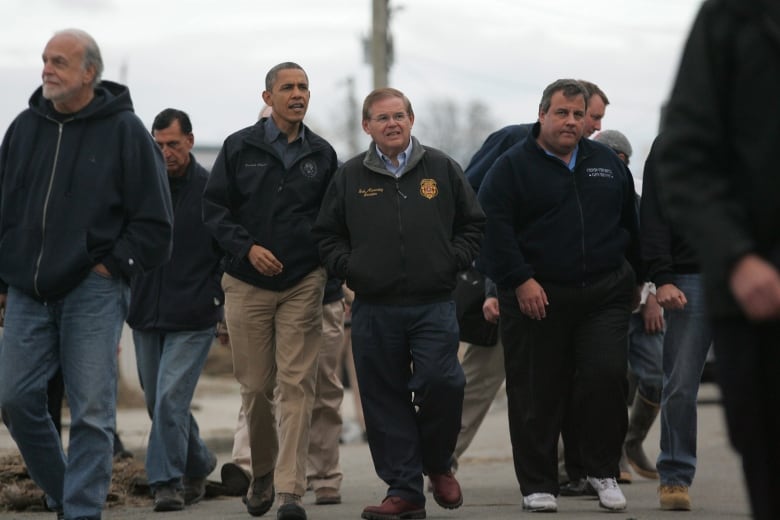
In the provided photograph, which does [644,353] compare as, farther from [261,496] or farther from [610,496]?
[261,496]

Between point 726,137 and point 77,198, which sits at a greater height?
point 726,137

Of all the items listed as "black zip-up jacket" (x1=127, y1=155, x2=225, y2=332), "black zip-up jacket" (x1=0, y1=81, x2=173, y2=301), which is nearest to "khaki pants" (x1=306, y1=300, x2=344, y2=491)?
"black zip-up jacket" (x1=127, y1=155, x2=225, y2=332)

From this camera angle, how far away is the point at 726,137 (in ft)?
13.6

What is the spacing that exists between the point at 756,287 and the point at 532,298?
4520 mm

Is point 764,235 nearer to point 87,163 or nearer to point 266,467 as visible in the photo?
point 87,163

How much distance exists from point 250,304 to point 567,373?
1735mm

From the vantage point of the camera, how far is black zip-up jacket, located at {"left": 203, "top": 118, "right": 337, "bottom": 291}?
8.45 meters

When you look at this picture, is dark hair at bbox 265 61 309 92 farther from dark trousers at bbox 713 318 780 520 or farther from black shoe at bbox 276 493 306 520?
dark trousers at bbox 713 318 780 520

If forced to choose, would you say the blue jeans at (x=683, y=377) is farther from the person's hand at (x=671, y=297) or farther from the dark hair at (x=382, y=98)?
the dark hair at (x=382, y=98)

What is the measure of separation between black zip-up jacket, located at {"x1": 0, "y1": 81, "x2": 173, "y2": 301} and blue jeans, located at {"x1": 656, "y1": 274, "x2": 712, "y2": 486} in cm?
280

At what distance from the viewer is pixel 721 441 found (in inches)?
587

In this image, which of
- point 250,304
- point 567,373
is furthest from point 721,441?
point 250,304

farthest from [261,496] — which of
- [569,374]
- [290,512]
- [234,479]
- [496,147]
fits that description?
[496,147]

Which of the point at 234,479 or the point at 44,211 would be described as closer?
the point at 44,211
